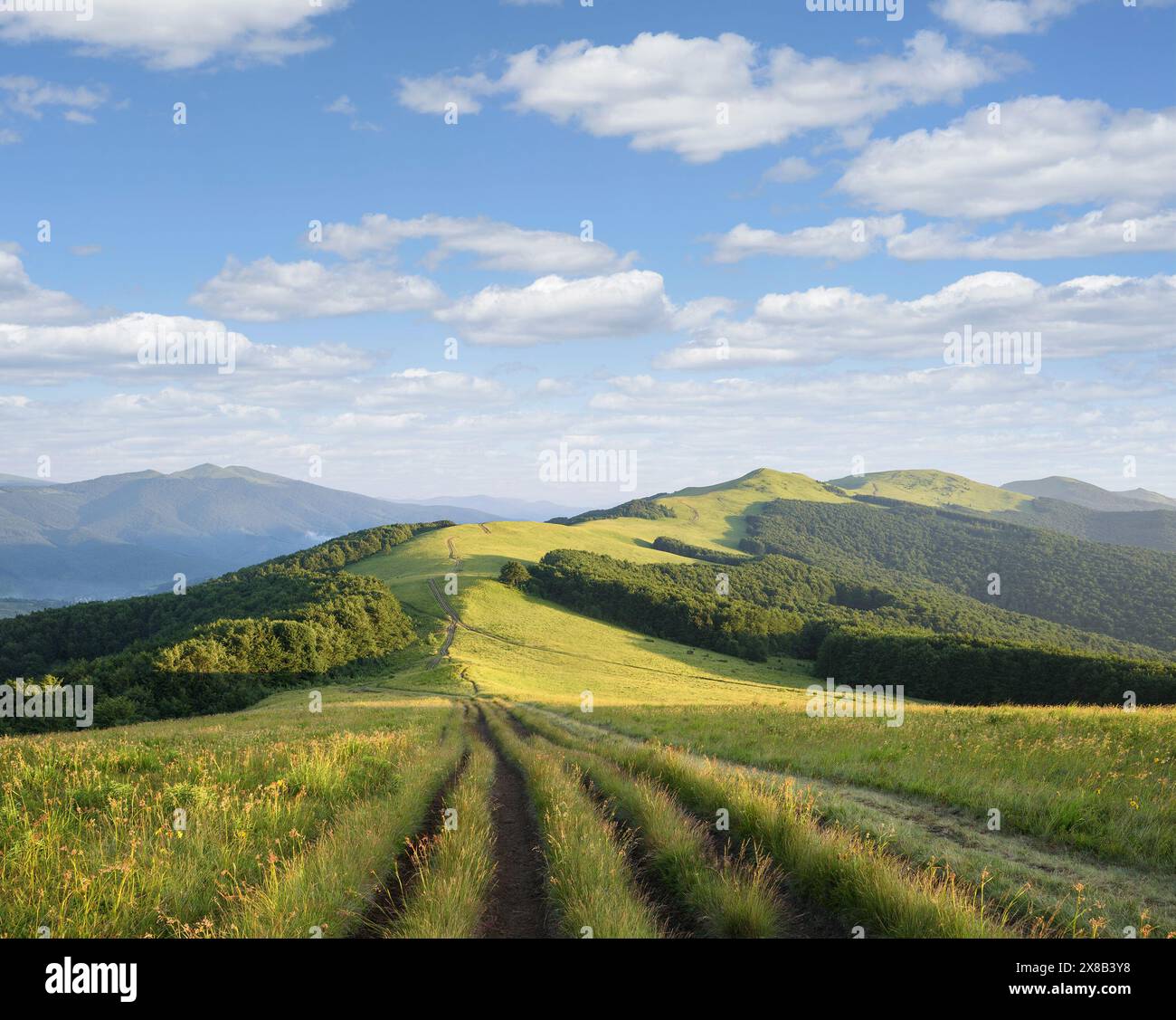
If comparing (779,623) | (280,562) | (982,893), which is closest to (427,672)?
(982,893)

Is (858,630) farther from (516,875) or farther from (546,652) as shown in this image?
(516,875)

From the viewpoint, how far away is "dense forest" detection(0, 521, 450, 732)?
59.3m

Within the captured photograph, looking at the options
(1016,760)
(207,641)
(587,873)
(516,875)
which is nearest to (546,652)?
(207,641)

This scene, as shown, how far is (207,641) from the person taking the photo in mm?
64375

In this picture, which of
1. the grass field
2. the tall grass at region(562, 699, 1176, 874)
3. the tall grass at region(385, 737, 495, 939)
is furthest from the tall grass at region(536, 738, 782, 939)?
the tall grass at region(562, 699, 1176, 874)

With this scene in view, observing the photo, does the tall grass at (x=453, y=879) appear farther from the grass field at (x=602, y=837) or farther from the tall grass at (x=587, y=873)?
the tall grass at (x=587, y=873)

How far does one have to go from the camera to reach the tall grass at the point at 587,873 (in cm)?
541

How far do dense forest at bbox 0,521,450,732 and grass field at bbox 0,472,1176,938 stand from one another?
53.1 m

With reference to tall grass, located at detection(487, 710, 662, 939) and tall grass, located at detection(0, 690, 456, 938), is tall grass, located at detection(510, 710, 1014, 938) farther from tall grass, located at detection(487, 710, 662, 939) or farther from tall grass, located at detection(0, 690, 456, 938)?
tall grass, located at detection(0, 690, 456, 938)

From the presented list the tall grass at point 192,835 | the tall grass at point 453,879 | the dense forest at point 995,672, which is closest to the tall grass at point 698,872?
the tall grass at point 453,879
